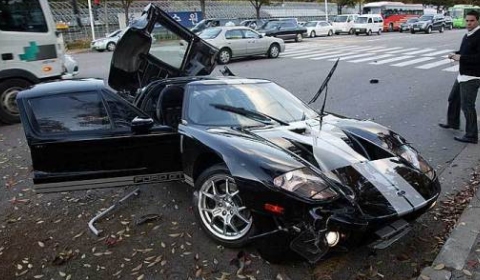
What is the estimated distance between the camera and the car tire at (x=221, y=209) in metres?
3.42

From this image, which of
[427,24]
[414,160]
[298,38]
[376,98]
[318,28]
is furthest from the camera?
[427,24]

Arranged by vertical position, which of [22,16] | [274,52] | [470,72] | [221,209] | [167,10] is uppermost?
[167,10]

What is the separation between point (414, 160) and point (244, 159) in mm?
1609

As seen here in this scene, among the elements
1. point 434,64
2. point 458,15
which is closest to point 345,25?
point 458,15

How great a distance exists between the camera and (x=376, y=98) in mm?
9648

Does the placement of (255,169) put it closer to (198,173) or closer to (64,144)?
(198,173)

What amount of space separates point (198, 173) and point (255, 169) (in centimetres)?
85

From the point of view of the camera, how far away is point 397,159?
12.1 ft

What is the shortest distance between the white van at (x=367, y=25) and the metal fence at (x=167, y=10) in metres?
16.2

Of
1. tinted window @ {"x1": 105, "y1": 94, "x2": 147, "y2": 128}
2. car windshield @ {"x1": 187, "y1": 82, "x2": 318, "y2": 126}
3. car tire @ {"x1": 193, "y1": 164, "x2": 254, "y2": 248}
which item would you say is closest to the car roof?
tinted window @ {"x1": 105, "y1": 94, "x2": 147, "y2": 128}

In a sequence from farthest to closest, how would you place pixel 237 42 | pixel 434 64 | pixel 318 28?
pixel 318 28
pixel 237 42
pixel 434 64

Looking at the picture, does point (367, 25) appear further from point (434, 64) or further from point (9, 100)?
point (9, 100)

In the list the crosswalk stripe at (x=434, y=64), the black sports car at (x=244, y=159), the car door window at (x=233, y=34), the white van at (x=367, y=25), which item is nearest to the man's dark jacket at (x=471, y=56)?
the black sports car at (x=244, y=159)

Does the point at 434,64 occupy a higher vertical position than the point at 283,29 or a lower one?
lower
